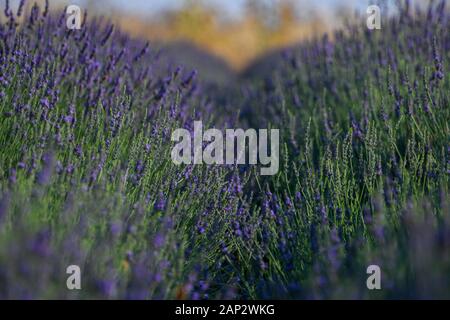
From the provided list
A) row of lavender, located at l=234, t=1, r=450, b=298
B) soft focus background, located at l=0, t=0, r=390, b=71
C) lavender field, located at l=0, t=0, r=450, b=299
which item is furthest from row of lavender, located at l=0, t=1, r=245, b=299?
soft focus background, located at l=0, t=0, r=390, b=71

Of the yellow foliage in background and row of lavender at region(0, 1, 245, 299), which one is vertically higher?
the yellow foliage in background

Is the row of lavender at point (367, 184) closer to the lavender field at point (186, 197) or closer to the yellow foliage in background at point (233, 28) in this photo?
the lavender field at point (186, 197)

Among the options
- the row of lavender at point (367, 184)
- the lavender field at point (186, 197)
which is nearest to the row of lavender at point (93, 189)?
the lavender field at point (186, 197)

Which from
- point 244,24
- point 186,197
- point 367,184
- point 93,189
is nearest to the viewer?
point 93,189

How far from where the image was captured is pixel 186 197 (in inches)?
115

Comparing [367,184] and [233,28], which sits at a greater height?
[233,28]

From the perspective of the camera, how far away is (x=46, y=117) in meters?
2.76

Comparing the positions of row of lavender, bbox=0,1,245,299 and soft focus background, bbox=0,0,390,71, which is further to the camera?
soft focus background, bbox=0,0,390,71

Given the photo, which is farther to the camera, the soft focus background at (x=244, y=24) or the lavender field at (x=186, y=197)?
the soft focus background at (x=244, y=24)

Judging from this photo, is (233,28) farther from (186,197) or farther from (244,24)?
(186,197)

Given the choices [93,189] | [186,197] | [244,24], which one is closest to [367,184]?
[186,197]

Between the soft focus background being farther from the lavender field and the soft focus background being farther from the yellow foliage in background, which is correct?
the lavender field

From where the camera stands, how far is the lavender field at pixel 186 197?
1898 mm

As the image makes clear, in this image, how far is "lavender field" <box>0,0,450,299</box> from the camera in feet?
6.23
